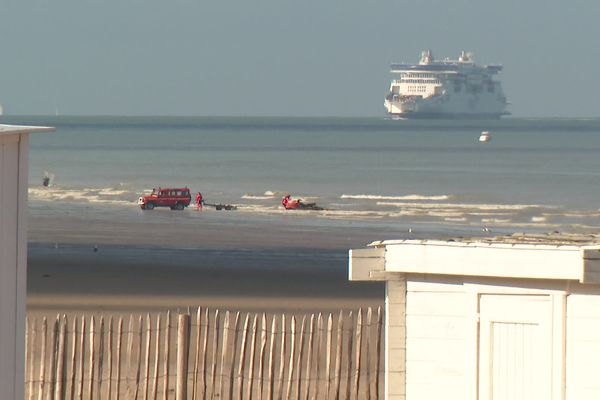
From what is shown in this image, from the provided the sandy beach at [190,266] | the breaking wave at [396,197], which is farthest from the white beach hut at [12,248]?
the breaking wave at [396,197]

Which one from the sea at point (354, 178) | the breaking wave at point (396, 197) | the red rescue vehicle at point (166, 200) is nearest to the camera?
the red rescue vehicle at point (166, 200)

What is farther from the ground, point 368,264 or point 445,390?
point 368,264

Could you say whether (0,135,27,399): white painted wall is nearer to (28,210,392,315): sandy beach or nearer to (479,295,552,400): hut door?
(479,295,552,400): hut door

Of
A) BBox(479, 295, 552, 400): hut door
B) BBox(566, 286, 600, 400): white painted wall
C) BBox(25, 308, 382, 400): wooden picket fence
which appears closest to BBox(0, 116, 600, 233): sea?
BBox(25, 308, 382, 400): wooden picket fence

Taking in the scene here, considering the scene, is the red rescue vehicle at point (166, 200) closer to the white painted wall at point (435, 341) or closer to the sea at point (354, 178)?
the sea at point (354, 178)

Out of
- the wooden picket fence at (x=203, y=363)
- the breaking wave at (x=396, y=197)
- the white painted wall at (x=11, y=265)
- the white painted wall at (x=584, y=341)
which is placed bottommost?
the wooden picket fence at (x=203, y=363)

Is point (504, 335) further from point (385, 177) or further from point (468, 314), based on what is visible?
point (385, 177)

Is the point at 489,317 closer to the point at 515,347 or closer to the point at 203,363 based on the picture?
the point at 515,347

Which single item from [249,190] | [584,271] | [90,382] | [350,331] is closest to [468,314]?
[584,271]
